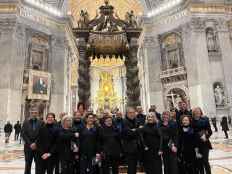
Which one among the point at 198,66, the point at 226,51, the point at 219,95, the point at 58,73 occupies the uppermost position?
the point at 226,51

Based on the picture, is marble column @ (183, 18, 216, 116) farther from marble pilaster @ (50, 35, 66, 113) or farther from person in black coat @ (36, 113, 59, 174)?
person in black coat @ (36, 113, 59, 174)

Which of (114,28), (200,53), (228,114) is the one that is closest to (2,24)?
(114,28)

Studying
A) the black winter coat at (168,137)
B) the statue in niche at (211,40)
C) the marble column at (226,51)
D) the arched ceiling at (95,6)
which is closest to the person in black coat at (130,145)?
the black winter coat at (168,137)

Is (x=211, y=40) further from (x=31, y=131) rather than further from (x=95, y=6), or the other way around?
(x=31, y=131)

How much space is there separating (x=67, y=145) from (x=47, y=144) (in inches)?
11.0

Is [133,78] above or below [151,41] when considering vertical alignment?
below

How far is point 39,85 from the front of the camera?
1498 cm

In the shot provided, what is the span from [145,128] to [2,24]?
14.0 metres

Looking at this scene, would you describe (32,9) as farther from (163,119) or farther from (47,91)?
(163,119)

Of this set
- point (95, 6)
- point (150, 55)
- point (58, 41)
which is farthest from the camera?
point (95, 6)

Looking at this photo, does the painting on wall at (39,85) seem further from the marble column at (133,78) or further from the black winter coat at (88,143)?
the black winter coat at (88,143)

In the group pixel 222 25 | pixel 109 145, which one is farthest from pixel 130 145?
pixel 222 25

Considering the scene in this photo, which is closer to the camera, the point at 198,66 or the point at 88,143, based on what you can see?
the point at 88,143

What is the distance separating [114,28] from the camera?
848 centimetres
